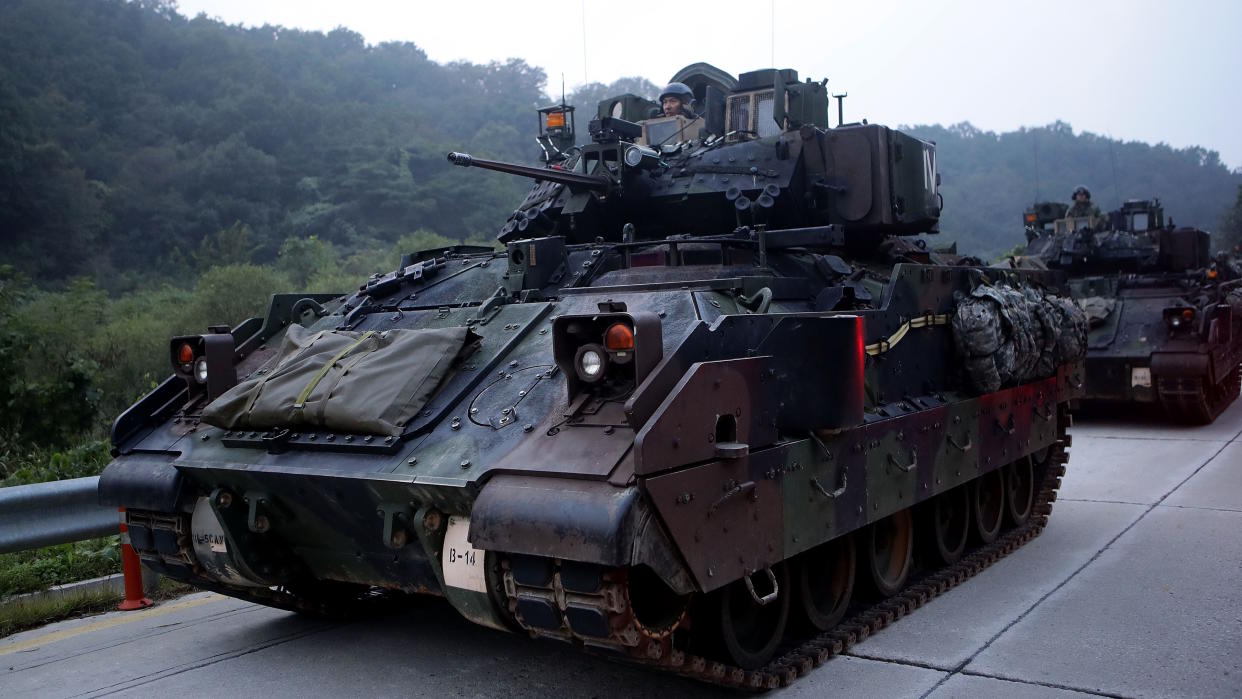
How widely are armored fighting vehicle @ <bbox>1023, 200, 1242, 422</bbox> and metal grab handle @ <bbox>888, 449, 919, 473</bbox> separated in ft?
30.6

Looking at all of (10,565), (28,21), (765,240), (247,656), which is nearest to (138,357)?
(10,565)

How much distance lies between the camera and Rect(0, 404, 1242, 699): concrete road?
526 cm

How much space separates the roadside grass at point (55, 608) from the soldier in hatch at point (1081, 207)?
1693 cm

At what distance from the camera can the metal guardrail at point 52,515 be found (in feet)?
21.8

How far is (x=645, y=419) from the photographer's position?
434 cm

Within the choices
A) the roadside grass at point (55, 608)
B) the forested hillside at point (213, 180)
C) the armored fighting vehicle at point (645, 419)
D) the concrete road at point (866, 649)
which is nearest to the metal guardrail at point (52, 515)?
the roadside grass at point (55, 608)

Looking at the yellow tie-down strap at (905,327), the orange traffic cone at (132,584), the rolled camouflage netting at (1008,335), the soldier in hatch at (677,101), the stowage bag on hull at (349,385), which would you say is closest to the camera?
the stowage bag on hull at (349,385)

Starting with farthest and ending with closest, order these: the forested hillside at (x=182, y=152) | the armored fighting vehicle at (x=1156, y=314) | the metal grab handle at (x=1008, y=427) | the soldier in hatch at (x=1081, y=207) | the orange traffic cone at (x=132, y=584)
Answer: the forested hillside at (x=182, y=152)
the soldier in hatch at (x=1081, y=207)
the armored fighting vehicle at (x=1156, y=314)
the metal grab handle at (x=1008, y=427)
the orange traffic cone at (x=132, y=584)

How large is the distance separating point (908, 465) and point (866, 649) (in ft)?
3.65

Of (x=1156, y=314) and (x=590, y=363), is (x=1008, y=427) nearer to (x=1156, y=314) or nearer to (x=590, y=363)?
(x=590, y=363)

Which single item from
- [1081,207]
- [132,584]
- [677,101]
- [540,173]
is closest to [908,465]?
[540,173]

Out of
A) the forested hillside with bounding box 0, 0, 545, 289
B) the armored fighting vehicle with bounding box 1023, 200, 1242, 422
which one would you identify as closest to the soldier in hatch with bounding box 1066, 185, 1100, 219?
the armored fighting vehicle with bounding box 1023, 200, 1242, 422

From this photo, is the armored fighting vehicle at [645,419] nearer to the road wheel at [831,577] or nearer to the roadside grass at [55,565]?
the road wheel at [831,577]

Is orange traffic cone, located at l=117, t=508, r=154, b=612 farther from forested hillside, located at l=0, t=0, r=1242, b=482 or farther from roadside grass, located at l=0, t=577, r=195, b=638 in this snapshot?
forested hillside, located at l=0, t=0, r=1242, b=482
